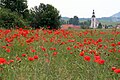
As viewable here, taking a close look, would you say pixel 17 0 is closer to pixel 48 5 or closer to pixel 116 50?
pixel 48 5

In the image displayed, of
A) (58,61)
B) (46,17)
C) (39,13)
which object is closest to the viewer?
(58,61)

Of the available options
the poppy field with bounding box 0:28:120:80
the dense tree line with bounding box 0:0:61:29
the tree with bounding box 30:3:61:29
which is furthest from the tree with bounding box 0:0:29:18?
the poppy field with bounding box 0:28:120:80

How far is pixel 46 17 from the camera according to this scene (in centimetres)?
4556

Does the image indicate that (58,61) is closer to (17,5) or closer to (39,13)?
(17,5)

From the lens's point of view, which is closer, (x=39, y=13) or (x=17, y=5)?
(x=17, y=5)

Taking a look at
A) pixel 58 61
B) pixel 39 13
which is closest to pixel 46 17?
pixel 39 13

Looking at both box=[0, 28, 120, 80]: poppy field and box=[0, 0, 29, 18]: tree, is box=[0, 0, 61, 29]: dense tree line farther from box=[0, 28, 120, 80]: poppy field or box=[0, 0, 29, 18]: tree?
box=[0, 28, 120, 80]: poppy field

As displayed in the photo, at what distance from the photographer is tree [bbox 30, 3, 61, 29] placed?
45188 millimetres

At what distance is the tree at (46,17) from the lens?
148 ft

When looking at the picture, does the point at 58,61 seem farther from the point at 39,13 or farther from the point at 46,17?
the point at 39,13

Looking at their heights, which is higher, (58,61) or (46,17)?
(58,61)

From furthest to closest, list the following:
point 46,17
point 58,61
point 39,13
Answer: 1. point 39,13
2. point 46,17
3. point 58,61

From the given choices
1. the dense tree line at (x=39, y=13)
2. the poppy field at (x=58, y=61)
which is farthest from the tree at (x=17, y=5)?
the poppy field at (x=58, y=61)

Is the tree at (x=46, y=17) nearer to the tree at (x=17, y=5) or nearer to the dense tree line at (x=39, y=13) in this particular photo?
the dense tree line at (x=39, y=13)
